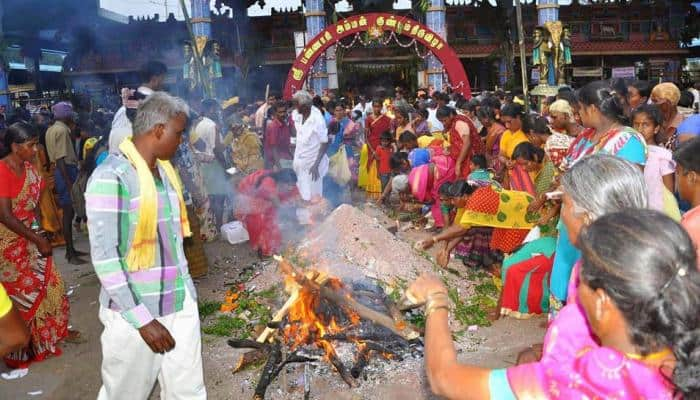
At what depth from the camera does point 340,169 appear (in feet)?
32.9

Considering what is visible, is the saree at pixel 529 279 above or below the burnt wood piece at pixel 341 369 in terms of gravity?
above

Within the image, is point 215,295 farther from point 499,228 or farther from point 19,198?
point 499,228

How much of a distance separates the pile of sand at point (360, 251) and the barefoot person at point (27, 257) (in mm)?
2032


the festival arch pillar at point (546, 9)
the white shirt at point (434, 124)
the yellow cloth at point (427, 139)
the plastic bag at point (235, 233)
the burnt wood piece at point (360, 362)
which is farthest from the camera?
the festival arch pillar at point (546, 9)

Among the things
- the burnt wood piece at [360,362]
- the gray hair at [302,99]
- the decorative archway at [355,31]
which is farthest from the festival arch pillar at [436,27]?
the burnt wood piece at [360,362]

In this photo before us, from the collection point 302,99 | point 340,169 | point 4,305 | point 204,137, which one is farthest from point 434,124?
point 4,305

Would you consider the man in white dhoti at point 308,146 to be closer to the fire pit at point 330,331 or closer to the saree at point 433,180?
the saree at point 433,180

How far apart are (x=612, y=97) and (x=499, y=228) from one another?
237 cm

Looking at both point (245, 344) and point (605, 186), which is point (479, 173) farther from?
point (605, 186)

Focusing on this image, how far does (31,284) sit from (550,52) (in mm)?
15885

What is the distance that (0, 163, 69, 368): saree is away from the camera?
13.9ft

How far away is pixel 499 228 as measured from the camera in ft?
18.3

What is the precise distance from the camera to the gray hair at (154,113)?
2.59 meters

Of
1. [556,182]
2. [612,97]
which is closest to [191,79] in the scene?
[556,182]
